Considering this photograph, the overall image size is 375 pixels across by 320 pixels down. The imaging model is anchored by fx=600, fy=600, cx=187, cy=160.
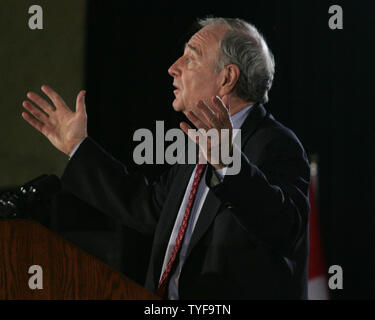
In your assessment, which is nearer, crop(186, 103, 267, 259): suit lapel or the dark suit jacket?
the dark suit jacket

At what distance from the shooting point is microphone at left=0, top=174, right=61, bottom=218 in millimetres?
1344

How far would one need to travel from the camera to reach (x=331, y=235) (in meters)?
3.16

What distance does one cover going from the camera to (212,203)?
1647mm

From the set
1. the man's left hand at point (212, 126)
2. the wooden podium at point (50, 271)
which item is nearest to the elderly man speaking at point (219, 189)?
the man's left hand at point (212, 126)

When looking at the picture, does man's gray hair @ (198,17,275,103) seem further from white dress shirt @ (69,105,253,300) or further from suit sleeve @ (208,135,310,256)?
suit sleeve @ (208,135,310,256)

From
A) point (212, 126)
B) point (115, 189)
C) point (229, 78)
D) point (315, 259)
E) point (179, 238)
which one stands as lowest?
point (315, 259)

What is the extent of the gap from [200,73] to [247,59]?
148 millimetres

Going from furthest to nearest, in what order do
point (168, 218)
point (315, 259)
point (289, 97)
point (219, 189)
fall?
point (289, 97) → point (315, 259) → point (168, 218) → point (219, 189)

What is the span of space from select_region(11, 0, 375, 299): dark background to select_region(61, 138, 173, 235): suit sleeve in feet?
3.51

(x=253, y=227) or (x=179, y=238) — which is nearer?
(x=253, y=227)

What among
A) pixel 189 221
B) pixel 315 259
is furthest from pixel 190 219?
pixel 315 259

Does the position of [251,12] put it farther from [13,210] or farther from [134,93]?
[13,210]

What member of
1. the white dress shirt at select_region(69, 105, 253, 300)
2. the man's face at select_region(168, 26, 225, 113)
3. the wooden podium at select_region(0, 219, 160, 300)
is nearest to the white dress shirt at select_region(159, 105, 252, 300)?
the white dress shirt at select_region(69, 105, 253, 300)

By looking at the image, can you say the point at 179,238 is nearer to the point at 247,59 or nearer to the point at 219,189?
the point at 219,189
